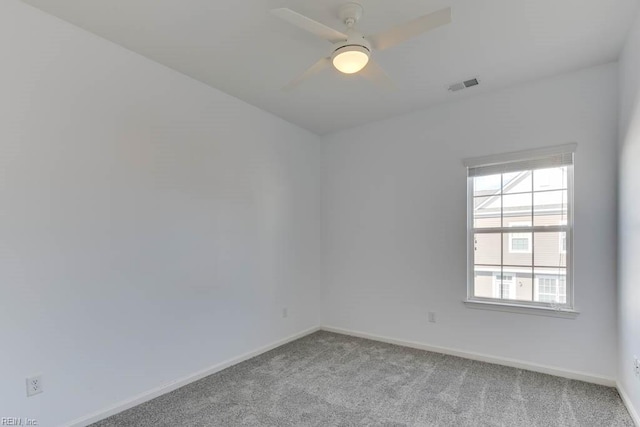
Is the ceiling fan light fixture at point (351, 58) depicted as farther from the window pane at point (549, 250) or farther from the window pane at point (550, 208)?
the window pane at point (549, 250)

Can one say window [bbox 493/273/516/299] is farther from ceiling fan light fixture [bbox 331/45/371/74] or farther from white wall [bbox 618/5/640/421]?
ceiling fan light fixture [bbox 331/45/371/74]

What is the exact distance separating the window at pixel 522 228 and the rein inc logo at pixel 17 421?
12.1 ft

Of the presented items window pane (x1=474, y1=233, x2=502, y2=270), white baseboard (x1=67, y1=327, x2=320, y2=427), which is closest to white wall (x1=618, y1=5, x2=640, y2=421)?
window pane (x1=474, y1=233, x2=502, y2=270)

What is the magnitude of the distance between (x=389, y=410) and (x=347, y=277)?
2043mm

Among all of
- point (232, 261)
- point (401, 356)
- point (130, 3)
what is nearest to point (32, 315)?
point (232, 261)

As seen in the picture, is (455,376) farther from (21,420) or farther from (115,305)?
(21,420)

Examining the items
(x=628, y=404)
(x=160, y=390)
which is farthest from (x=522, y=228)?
(x=160, y=390)

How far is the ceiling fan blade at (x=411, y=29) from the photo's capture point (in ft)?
5.31

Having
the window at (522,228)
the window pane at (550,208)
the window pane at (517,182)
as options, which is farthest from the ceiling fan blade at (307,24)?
the window pane at (550,208)

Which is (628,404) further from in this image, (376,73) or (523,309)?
(376,73)

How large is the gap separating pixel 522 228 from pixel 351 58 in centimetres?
246

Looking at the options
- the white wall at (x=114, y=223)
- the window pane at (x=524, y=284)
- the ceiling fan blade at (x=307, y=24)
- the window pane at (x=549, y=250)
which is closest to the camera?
the ceiling fan blade at (x=307, y=24)

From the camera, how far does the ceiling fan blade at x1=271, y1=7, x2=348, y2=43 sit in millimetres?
1608

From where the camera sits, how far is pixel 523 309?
3.08 m
